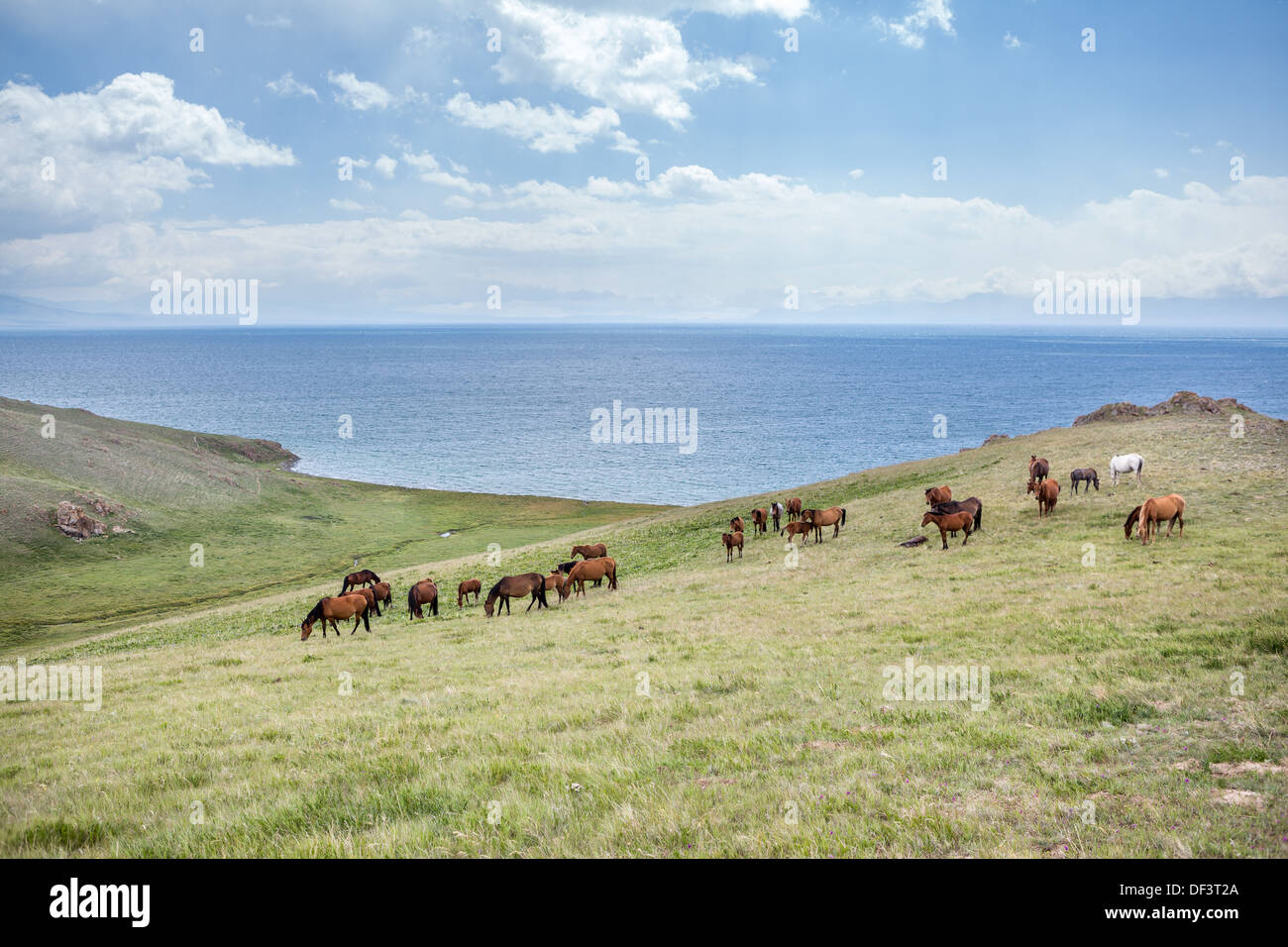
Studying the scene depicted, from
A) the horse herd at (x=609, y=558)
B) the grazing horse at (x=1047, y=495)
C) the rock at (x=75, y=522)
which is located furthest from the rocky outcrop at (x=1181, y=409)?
the rock at (x=75, y=522)

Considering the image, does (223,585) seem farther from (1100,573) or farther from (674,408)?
(674,408)

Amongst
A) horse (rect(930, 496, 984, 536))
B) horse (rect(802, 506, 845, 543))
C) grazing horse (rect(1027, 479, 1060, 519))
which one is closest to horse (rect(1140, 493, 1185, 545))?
grazing horse (rect(1027, 479, 1060, 519))

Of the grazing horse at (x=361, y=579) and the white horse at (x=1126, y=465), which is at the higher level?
the white horse at (x=1126, y=465)

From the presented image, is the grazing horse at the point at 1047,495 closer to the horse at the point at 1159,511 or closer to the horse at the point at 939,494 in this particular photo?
the horse at the point at 939,494

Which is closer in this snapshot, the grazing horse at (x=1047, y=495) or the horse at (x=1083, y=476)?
the grazing horse at (x=1047, y=495)

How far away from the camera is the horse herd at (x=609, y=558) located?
24.9m

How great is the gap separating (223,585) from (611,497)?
54.9m

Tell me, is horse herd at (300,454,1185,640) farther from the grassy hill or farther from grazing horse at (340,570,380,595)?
the grassy hill

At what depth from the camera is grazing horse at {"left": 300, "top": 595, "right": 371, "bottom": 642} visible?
2633cm

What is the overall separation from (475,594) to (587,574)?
291 inches

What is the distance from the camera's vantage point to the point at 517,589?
28.1 meters

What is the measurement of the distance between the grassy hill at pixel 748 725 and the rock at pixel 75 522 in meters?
48.7

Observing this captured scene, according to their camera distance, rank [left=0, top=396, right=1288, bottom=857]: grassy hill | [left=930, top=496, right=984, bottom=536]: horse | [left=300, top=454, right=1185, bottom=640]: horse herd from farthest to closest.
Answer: [left=930, top=496, right=984, bottom=536]: horse < [left=300, top=454, right=1185, bottom=640]: horse herd < [left=0, top=396, right=1288, bottom=857]: grassy hill

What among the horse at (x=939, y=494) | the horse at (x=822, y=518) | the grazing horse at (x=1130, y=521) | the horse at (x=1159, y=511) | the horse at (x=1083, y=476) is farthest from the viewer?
the horse at (x=939, y=494)
